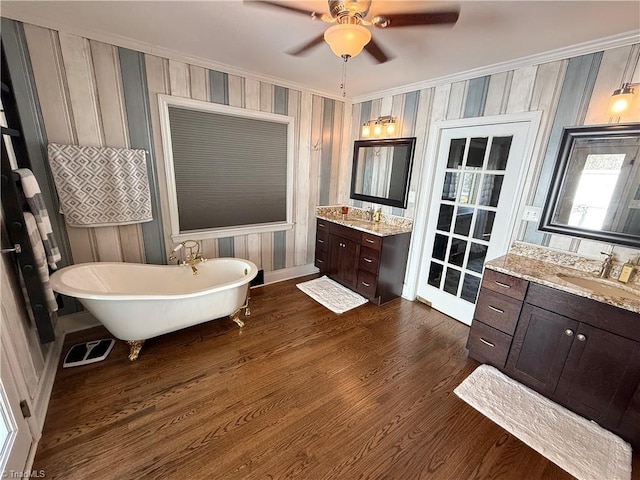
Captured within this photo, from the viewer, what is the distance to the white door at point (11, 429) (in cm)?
119

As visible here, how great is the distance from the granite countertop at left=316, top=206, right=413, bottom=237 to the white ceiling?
60.5 inches

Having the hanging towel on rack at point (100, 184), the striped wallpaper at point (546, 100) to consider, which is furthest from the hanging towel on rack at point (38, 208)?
the striped wallpaper at point (546, 100)

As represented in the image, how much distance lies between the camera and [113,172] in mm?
2248

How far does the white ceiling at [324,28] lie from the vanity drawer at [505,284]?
1626 mm

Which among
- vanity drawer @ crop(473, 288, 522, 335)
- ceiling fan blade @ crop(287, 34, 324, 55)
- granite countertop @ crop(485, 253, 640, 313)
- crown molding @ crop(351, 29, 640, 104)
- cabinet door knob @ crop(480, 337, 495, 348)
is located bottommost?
cabinet door knob @ crop(480, 337, 495, 348)

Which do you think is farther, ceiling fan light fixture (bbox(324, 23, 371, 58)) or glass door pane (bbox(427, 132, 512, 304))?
glass door pane (bbox(427, 132, 512, 304))

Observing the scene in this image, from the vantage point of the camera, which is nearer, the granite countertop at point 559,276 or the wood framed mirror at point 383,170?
the granite countertop at point 559,276

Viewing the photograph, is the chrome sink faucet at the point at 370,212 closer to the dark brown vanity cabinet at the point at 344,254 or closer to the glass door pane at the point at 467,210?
the dark brown vanity cabinet at the point at 344,254

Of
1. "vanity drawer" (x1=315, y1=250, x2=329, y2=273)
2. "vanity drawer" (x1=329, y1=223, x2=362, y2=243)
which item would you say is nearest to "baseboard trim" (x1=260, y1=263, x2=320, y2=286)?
"vanity drawer" (x1=315, y1=250, x2=329, y2=273)

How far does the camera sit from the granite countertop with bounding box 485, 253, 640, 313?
156 cm

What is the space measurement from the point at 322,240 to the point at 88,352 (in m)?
2.55

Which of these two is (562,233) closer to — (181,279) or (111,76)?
(181,279)

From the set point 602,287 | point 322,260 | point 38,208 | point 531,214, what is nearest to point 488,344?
point 602,287

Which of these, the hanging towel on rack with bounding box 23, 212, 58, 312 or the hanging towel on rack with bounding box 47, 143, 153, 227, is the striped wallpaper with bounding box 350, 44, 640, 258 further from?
the hanging towel on rack with bounding box 23, 212, 58, 312
